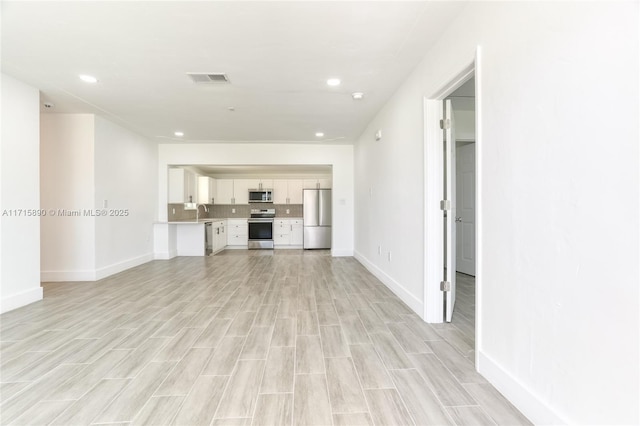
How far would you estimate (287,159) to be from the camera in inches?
241

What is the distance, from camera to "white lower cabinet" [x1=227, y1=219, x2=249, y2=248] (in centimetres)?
821

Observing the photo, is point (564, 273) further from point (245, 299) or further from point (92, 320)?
point (92, 320)

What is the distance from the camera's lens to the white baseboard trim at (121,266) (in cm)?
441

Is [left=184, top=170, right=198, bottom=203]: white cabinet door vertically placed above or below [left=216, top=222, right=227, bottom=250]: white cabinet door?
above

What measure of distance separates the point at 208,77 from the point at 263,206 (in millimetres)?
5755

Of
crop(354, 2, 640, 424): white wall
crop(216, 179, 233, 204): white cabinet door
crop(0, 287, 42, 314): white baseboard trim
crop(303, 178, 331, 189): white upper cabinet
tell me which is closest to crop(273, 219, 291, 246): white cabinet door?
crop(303, 178, 331, 189): white upper cabinet

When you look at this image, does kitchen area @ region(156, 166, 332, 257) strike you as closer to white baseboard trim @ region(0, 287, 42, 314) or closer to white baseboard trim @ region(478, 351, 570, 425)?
white baseboard trim @ region(0, 287, 42, 314)

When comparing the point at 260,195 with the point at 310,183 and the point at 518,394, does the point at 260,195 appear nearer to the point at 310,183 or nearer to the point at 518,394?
the point at 310,183

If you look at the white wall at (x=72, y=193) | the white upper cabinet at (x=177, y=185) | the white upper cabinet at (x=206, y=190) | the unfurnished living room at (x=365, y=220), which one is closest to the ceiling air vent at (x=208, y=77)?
the unfurnished living room at (x=365, y=220)

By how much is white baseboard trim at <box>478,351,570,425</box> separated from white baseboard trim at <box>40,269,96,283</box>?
501 cm

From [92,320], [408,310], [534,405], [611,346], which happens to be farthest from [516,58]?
[92,320]

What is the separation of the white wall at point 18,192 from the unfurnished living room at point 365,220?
22 mm

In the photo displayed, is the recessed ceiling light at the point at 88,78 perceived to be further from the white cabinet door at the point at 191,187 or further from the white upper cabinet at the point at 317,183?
the white upper cabinet at the point at 317,183

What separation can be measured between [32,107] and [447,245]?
185 inches
